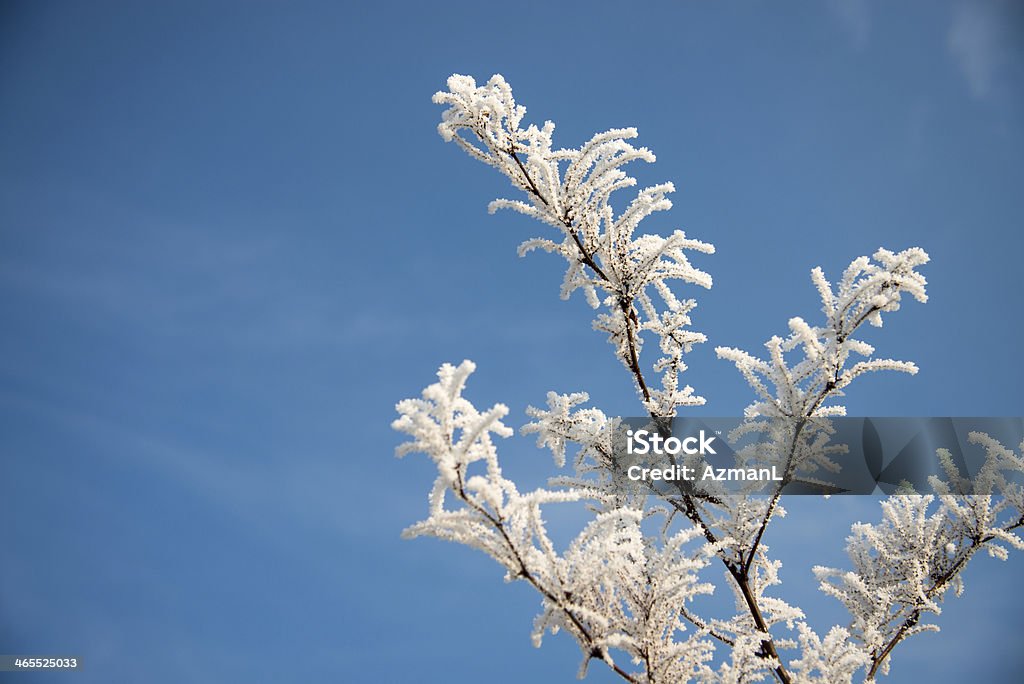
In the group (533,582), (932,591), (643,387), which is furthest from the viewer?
(932,591)

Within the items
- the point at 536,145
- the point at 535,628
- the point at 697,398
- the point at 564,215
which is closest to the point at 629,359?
the point at 697,398

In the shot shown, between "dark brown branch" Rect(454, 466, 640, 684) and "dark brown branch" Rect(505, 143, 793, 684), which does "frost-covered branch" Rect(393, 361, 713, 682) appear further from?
"dark brown branch" Rect(505, 143, 793, 684)

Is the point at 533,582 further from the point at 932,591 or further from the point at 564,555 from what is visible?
the point at 932,591

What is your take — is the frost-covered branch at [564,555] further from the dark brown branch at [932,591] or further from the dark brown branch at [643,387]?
the dark brown branch at [932,591]

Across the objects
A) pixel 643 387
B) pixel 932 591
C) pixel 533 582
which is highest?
pixel 643 387

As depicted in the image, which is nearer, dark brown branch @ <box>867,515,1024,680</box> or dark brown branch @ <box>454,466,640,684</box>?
dark brown branch @ <box>454,466,640,684</box>

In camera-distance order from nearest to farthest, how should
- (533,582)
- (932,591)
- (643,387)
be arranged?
(533,582)
(643,387)
(932,591)

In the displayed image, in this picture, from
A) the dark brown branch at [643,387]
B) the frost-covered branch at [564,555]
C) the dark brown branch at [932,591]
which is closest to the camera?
the frost-covered branch at [564,555]

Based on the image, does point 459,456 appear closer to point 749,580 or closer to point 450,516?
point 450,516

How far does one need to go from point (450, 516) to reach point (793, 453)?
7.31 ft

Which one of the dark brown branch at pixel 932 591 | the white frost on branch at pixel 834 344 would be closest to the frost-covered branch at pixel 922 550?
the dark brown branch at pixel 932 591

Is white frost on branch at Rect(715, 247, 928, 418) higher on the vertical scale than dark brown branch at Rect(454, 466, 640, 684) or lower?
higher

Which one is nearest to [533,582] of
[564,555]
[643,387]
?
[564,555]

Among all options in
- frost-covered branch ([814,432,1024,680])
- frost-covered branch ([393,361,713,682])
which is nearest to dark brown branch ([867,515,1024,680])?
frost-covered branch ([814,432,1024,680])
